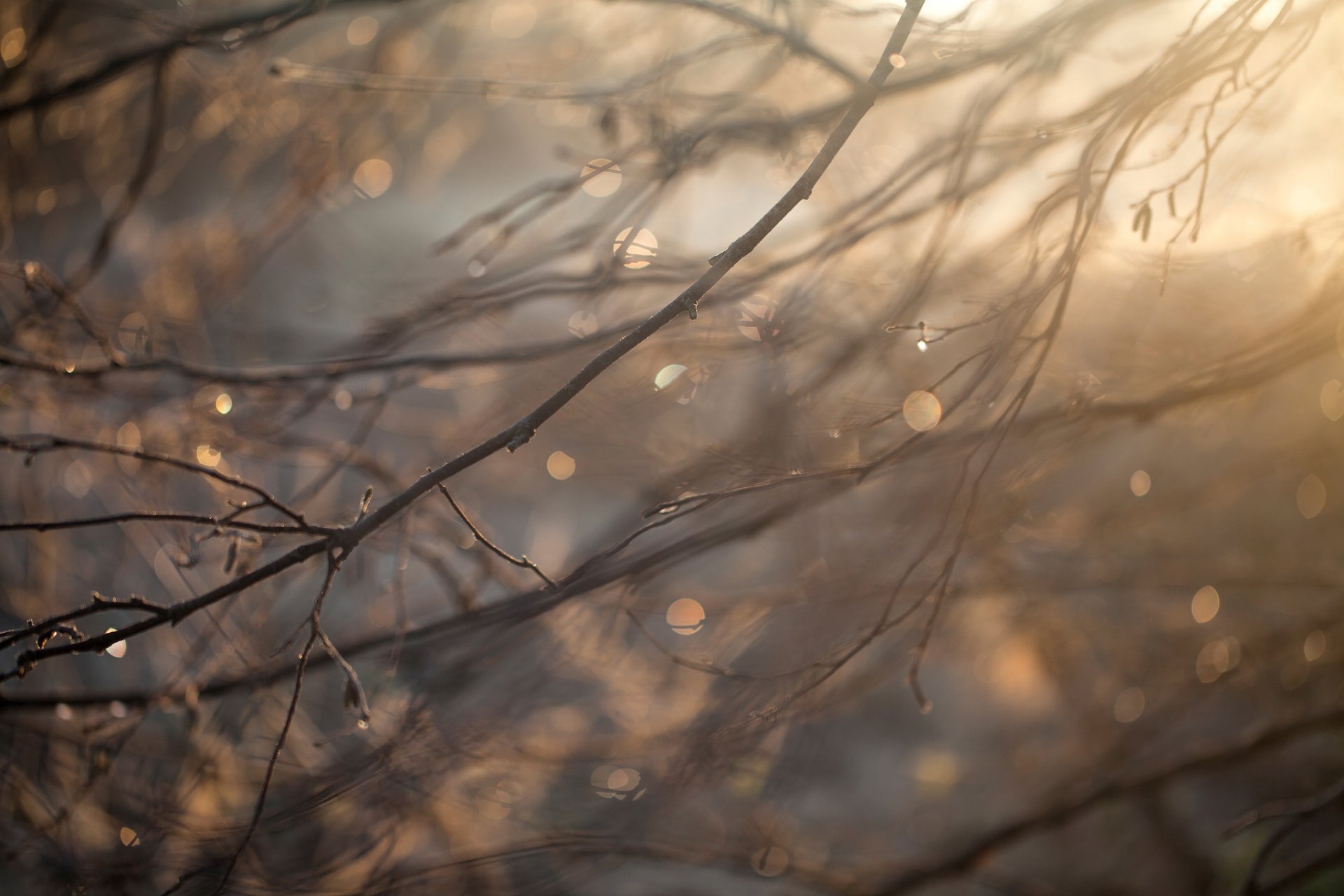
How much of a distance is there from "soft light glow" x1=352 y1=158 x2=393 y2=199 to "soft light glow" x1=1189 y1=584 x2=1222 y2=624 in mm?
2386

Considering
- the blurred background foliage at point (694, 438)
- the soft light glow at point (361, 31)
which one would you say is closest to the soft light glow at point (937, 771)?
the blurred background foliage at point (694, 438)

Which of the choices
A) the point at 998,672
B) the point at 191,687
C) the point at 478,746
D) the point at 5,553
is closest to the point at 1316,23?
the point at 478,746

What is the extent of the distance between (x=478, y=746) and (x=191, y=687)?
0.46 metres

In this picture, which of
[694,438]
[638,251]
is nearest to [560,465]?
[694,438]

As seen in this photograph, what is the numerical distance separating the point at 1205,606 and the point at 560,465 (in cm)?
207

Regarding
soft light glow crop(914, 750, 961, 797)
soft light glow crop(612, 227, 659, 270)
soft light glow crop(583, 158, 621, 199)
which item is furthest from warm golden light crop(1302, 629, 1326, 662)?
soft light glow crop(583, 158, 621, 199)

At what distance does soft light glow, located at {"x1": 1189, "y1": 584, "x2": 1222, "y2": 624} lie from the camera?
213 centimetres

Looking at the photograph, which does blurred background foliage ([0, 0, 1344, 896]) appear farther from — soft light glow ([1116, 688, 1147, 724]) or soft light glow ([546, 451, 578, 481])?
soft light glow ([546, 451, 578, 481])

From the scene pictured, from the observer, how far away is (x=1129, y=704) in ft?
7.47

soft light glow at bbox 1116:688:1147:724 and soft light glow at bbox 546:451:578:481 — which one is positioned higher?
soft light glow at bbox 1116:688:1147:724

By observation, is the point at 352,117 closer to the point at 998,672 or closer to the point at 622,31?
the point at 622,31

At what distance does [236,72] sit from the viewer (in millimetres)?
1772

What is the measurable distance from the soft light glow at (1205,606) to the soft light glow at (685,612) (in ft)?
4.41

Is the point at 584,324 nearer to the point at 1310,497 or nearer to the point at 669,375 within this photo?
the point at 669,375
